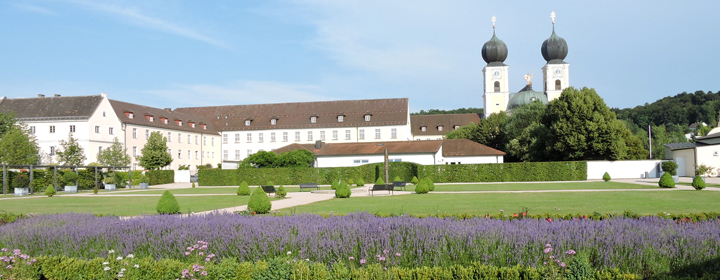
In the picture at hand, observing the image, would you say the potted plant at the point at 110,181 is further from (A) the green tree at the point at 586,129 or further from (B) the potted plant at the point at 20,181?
(A) the green tree at the point at 586,129

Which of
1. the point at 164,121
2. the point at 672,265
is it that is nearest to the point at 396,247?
the point at 672,265

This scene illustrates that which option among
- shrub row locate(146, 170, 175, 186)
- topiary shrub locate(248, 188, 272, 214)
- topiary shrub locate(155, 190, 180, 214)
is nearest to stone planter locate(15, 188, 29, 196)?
shrub row locate(146, 170, 175, 186)

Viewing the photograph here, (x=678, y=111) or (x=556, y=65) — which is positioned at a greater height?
(x=556, y=65)

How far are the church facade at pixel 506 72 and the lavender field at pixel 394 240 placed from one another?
8798cm

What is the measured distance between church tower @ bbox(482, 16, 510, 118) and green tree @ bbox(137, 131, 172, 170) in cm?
5819

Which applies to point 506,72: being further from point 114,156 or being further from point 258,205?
point 258,205

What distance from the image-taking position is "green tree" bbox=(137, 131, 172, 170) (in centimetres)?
5469

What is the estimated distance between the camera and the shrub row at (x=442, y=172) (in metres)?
43.9

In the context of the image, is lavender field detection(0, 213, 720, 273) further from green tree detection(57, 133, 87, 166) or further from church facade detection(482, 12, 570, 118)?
church facade detection(482, 12, 570, 118)

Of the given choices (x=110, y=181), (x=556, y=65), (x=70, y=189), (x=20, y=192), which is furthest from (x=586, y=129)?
(x=556, y=65)

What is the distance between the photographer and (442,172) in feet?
146

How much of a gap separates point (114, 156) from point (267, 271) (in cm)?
5234

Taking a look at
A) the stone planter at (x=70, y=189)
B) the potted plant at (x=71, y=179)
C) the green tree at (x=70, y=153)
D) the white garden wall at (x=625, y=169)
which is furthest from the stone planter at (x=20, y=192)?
the white garden wall at (x=625, y=169)

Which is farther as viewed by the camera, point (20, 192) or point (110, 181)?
point (110, 181)
